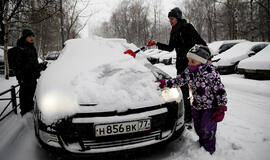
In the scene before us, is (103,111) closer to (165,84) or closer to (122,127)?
(122,127)

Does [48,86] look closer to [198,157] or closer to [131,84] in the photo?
[131,84]

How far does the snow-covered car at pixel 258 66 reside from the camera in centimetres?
623

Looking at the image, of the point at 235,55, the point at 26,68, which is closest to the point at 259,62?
the point at 235,55

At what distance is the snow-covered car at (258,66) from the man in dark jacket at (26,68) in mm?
6971

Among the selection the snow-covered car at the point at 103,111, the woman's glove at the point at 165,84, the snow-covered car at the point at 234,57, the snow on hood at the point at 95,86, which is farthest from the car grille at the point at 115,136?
the snow-covered car at the point at 234,57

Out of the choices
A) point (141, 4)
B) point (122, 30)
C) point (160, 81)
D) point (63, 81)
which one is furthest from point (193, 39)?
point (122, 30)

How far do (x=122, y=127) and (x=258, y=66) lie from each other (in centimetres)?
662

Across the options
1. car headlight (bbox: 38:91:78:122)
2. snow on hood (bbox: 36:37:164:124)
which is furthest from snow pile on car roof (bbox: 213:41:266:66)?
car headlight (bbox: 38:91:78:122)

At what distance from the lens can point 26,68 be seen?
3.47m

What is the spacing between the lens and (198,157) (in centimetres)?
200

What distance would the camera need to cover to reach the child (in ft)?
6.42

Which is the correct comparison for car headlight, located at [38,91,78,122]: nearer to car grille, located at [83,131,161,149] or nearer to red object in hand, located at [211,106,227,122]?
car grille, located at [83,131,161,149]

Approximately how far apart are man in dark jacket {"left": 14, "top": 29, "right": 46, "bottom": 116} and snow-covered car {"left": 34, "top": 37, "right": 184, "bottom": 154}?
155cm

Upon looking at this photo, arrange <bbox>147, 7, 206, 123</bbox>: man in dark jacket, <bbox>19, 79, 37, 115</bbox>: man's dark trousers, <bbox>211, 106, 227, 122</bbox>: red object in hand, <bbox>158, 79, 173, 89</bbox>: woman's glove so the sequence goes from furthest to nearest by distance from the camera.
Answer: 1. <bbox>19, 79, 37, 115</bbox>: man's dark trousers
2. <bbox>147, 7, 206, 123</bbox>: man in dark jacket
3. <bbox>158, 79, 173, 89</bbox>: woman's glove
4. <bbox>211, 106, 227, 122</bbox>: red object in hand
